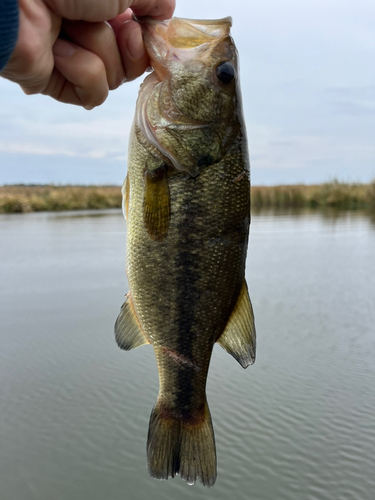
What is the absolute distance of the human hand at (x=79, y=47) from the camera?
4.79 feet

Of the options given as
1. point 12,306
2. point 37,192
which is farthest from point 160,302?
point 37,192

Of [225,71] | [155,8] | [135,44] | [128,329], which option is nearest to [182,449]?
[128,329]

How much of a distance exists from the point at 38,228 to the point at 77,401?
15980 millimetres

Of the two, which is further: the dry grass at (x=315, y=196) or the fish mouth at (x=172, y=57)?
the dry grass at (x=315, y=196)

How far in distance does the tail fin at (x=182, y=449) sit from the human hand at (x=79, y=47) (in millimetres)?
1468

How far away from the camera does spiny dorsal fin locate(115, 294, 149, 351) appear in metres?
1.81

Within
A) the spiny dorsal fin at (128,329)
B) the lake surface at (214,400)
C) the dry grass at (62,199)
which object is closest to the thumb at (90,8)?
the spiny dorsal fin at (128,329)

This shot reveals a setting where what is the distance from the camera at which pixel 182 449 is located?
5.97 feet

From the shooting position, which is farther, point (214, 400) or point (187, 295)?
point (214, 400)

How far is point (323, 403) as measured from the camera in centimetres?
426

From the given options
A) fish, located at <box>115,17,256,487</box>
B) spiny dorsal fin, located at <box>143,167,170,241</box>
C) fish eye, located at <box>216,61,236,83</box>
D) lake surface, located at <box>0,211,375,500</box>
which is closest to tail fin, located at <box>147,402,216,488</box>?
fish, located at <box>115,17,256,487</box>

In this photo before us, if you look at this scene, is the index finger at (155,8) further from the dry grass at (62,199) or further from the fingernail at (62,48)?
the dry grass at (62,199)

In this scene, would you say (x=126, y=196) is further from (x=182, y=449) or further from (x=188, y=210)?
(x=182, y=449)

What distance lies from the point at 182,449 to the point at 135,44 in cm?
166
